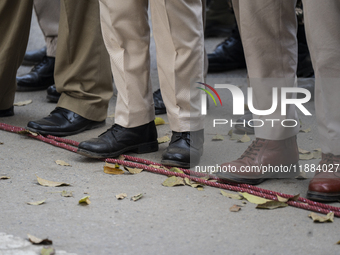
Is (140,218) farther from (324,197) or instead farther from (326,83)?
(326,83)

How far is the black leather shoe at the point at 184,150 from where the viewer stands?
2053 millimetres

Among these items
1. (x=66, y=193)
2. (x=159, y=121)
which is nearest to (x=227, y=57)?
(x=159, y=121)

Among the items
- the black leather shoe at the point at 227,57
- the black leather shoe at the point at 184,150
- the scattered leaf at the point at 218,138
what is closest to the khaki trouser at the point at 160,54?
the black leather shoe at the point at 184,150

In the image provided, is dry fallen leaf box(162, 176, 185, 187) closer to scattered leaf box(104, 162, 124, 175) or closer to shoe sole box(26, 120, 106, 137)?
scattered leaf box(104, 162, 124, 175)

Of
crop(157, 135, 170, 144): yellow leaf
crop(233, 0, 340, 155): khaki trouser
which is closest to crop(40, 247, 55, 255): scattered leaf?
crop(233, 0, 340, 155): khaki trouser

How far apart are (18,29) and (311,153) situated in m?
1.86

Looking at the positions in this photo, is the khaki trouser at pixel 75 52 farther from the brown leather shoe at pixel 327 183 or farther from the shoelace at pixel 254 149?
the brown leather shoe at pixel 327 183

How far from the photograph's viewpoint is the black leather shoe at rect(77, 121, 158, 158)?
2148 millimetres

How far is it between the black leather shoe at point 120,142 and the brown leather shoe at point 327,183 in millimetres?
865

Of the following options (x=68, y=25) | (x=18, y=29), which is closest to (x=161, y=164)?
(x=68, y=25)

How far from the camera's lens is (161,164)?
82.7 inches

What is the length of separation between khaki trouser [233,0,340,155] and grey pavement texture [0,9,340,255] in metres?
0.30

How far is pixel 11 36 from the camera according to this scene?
2.75 m

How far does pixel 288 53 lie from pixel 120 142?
2.95 feet
